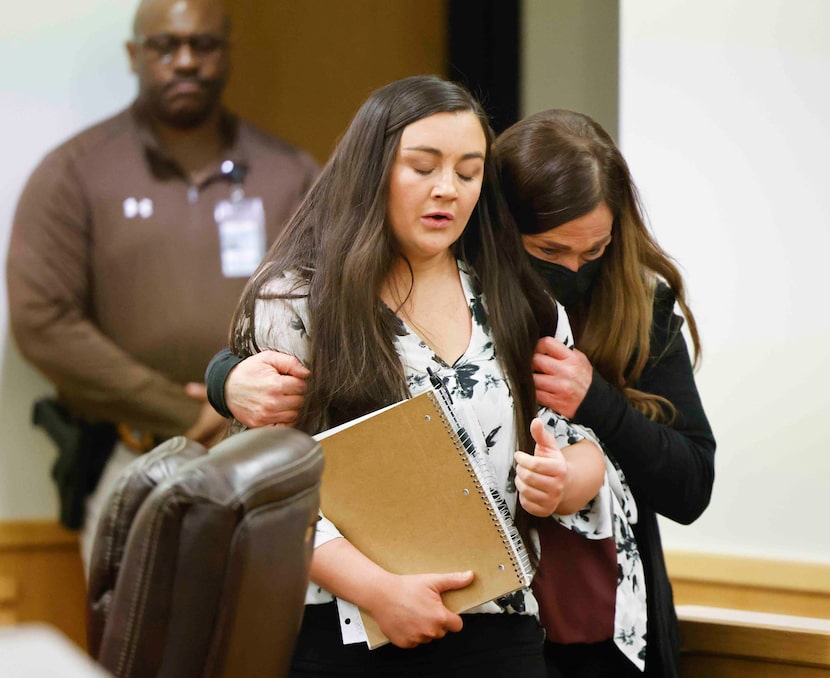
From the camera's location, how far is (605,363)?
1.65 m

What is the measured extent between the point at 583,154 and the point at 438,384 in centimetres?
43

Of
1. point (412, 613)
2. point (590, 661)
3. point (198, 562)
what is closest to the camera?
point (198, 562)

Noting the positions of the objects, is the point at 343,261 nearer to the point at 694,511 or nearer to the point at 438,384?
the point at 438,384

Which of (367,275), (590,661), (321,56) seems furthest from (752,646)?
(321,56)

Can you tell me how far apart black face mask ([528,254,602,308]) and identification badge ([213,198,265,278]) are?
65.0 inches

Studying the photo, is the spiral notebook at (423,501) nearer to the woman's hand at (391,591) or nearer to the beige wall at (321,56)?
the woman's hand at (391,591)

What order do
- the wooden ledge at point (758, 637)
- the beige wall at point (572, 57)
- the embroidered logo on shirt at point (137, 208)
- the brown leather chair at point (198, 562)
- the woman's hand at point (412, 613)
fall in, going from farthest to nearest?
the embroidered logo on shirt at point (137, 208)
the beige wall at point (572, 57)
the wooden ledge at point (758, 637)
the woman's hand at point (412, 613)
the brown leather chair at point (198, 562)

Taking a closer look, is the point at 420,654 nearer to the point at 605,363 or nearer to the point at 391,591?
the point at 391,591

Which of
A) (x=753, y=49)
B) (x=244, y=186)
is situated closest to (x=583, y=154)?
(x=753, y=49)

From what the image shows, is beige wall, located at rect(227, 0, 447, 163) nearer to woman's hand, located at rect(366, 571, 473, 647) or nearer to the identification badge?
the identification badge

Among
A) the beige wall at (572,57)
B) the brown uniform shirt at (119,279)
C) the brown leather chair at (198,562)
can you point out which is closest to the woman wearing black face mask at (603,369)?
the brown leather chair at (198,562)

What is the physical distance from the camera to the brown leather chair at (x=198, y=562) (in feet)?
3.19

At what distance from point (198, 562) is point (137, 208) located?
2312 millimetres

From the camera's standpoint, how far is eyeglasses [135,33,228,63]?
125 inches
